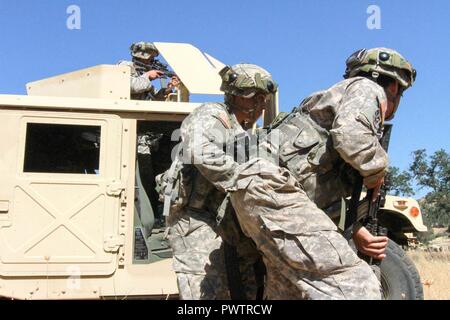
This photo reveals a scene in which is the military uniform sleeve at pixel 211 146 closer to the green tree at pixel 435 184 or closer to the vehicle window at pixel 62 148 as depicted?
the vehicle window at pixel 62 148

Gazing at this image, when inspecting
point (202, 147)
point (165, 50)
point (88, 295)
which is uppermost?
point (165, 50)

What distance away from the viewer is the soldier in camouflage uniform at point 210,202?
9.81 ft

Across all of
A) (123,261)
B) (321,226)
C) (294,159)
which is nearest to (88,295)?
(123,261)

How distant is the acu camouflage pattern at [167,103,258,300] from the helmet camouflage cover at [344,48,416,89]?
74 cm

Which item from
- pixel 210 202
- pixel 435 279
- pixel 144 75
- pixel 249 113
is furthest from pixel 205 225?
pixel 435 279

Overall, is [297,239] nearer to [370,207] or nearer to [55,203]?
[370,207]

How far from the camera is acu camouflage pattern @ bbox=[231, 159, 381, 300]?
2328mm

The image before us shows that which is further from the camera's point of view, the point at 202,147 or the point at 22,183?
the point at 22,183

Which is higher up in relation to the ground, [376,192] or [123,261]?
[376,192]

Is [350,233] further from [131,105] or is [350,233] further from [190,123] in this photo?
[131,105]

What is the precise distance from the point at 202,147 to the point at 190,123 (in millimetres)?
233

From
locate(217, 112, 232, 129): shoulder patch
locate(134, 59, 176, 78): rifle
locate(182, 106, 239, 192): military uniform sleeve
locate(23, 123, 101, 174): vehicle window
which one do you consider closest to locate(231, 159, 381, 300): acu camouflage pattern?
locate(182, 106, 239, 192): military uniform sleeve

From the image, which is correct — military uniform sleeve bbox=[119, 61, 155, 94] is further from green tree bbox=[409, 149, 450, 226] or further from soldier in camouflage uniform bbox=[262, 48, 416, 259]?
green tree bbox=[409, 149, 450, 226]
